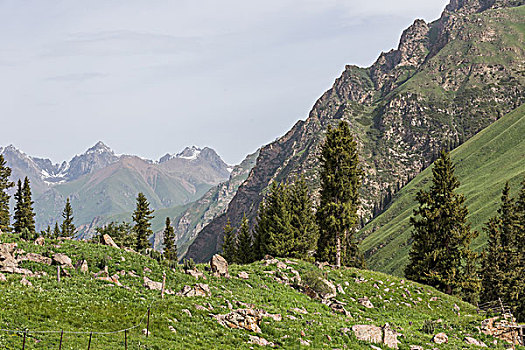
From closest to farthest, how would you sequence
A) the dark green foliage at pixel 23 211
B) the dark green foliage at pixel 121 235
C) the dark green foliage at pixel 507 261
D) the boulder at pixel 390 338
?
1. the boulder at pixel 390 338
2. the dark green foliage at pixel 507 261
3. the dark green foliage at pixel 121 235
4. the dark green foliage at pixel 23 211

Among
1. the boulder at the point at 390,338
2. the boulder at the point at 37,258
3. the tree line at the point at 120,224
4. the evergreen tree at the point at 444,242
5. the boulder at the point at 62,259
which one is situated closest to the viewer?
the boulder at the point at 390,338

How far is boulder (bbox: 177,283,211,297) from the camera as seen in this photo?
100 ft

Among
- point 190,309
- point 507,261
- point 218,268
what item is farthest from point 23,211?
point 507,261

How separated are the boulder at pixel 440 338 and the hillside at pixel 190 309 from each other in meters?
0.41

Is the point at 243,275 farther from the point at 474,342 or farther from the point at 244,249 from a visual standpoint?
the point at 244,249

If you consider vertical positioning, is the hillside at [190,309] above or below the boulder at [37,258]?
below

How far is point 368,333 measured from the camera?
2827 centimetres

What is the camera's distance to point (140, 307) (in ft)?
86.1

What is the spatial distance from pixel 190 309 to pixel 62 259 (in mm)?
11933

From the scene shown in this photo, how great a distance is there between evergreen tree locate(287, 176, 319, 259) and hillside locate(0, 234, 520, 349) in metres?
30.7

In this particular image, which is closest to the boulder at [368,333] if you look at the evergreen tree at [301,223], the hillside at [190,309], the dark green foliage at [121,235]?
the hillside at [190,309]

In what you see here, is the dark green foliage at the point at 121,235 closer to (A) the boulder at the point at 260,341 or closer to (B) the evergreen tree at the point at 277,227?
(B) the evergreen tree at the point at 277,227

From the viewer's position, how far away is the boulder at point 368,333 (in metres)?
28.0

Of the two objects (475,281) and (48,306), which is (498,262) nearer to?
(475,281)
